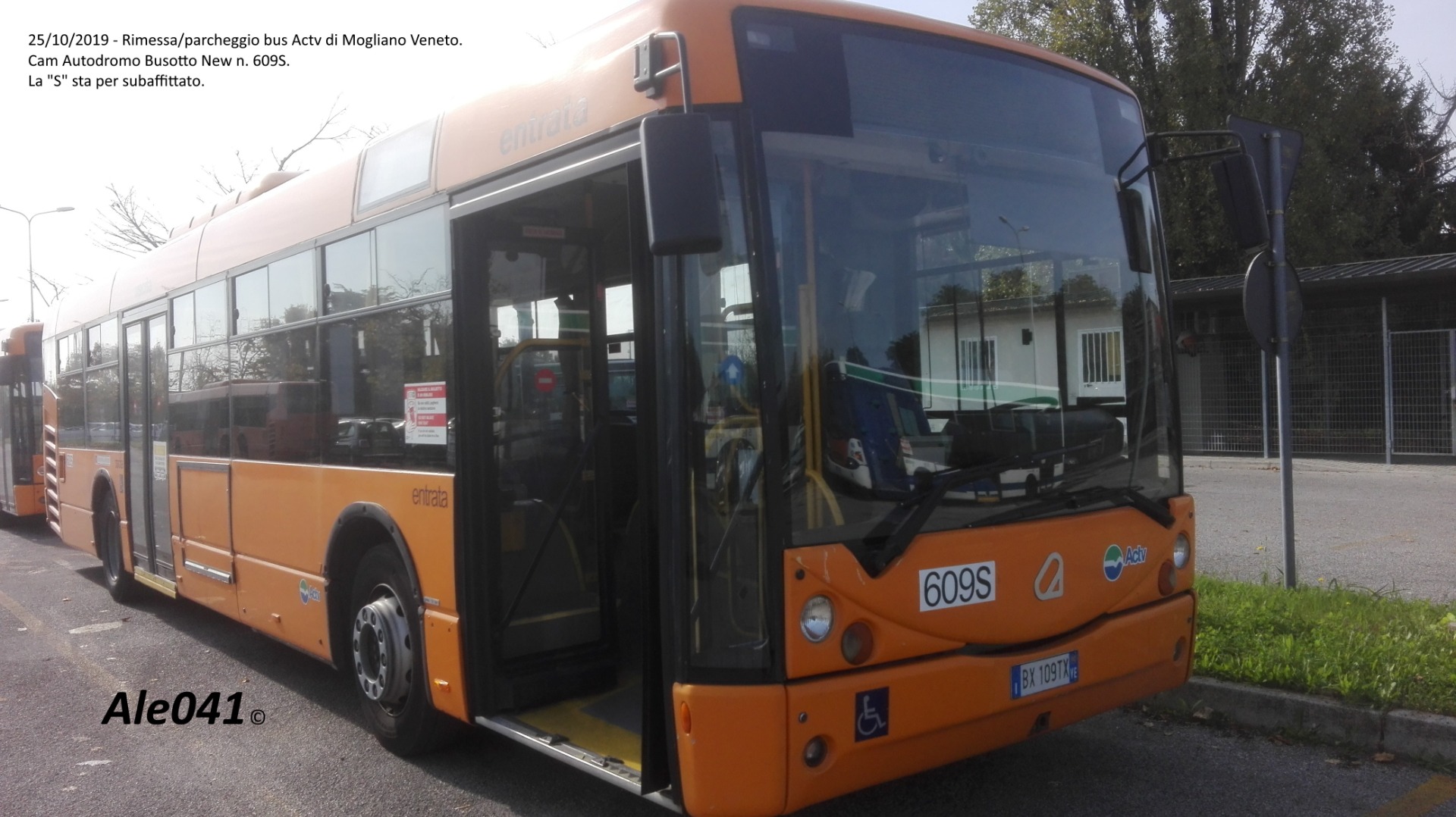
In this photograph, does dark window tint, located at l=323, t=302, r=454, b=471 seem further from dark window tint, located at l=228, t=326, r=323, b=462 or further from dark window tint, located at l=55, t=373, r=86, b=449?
dark window tint, located at l=55, t=373, r=86, b=449

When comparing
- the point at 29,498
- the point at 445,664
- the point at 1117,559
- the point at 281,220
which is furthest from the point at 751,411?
the point at 29,498

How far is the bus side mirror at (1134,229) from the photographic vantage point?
15.9 ft

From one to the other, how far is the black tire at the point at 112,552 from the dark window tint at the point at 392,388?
5.18 m

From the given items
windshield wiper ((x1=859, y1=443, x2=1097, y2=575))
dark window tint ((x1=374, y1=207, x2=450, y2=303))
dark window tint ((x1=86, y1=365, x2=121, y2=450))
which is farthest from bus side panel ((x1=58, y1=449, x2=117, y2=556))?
windshield wiper ((x1=859, y1=443, x2=1097, y2=575))

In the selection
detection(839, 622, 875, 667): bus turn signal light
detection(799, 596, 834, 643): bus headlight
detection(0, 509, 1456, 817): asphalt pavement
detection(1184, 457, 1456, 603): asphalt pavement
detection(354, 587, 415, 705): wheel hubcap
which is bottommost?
detection(0, 509, 1456, 817): asphalt pavement

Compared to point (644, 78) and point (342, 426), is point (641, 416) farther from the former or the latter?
point (342, 426)

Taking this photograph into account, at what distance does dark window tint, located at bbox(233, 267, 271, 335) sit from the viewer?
713cm

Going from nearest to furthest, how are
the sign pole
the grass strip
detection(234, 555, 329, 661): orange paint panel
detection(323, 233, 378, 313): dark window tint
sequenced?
the grass strip < detection(323, 233, 378, 313): dark window tint < detection(234, 555, 329, 661): orange paint panel < the sign pole

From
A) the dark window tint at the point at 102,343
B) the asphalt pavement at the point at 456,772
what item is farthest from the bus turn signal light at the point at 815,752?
the dark window tint at the point at 102,343

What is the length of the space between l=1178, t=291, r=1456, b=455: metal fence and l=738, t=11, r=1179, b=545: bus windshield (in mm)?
13797

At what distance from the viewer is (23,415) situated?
54.7ft

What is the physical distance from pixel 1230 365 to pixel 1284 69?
899 centimetres

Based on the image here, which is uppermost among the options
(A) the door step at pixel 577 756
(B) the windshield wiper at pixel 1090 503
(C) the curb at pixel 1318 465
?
(B) the windshield wiper at pixel 1090 503

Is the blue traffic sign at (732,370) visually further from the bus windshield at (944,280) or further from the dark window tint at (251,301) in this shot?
the dark window tint at (251,301)
